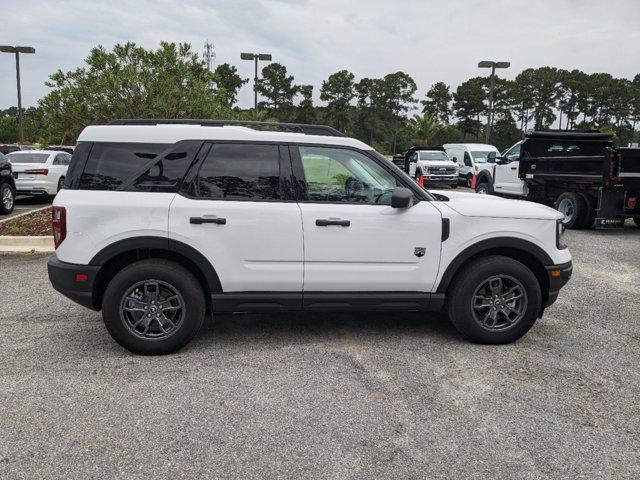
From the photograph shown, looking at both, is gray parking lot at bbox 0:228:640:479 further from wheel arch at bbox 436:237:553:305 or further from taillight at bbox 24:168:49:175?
taillight at bbox 24:168:49:175

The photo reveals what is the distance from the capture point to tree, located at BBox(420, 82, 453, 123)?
85375 millimetres

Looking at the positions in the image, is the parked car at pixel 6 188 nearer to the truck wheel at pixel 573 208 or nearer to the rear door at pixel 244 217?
the rear door at pixel 244 217

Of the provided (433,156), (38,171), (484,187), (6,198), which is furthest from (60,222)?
(433,156)

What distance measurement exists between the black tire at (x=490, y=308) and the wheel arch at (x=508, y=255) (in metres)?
0.08

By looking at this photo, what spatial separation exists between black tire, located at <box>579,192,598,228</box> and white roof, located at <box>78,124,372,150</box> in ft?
28.5

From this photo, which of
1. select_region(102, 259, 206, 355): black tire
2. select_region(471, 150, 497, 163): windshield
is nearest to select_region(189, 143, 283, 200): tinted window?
select_region(102, 259, 206, 355): black tire

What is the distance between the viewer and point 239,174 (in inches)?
170

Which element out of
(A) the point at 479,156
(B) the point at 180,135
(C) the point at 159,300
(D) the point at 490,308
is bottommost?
(D) the point at 490,308

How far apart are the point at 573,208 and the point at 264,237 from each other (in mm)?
9504

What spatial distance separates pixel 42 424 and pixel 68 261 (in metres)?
1.35

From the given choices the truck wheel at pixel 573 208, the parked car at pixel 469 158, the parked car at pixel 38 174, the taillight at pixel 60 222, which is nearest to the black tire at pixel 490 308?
the taillight at pixel 60 222

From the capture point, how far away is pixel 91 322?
511cm

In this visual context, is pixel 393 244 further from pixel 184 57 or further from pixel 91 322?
pixel 184 57

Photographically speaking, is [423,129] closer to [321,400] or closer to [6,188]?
[6,188]
